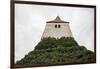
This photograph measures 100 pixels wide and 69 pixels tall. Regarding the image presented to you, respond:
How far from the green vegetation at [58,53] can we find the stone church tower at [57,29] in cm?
4

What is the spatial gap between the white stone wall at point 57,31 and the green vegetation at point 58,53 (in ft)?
0.14

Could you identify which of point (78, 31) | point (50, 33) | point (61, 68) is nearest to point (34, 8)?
point (50, 33)

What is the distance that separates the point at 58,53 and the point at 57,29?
26 centimetres

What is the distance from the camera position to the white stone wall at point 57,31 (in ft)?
6.13

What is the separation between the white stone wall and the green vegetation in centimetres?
4

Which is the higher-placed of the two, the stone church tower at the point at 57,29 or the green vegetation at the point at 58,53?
the stone church tower at the point at 57,29

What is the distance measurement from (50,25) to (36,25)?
0.15 meters

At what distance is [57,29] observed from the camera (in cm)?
190

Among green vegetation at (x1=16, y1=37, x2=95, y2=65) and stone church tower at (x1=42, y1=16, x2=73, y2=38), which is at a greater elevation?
stone church tower at (x1=42, y1=16, x2=73, y2=38)

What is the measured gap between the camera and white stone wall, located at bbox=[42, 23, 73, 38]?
1867mm

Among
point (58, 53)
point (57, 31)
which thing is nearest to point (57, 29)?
point (57, 31)
